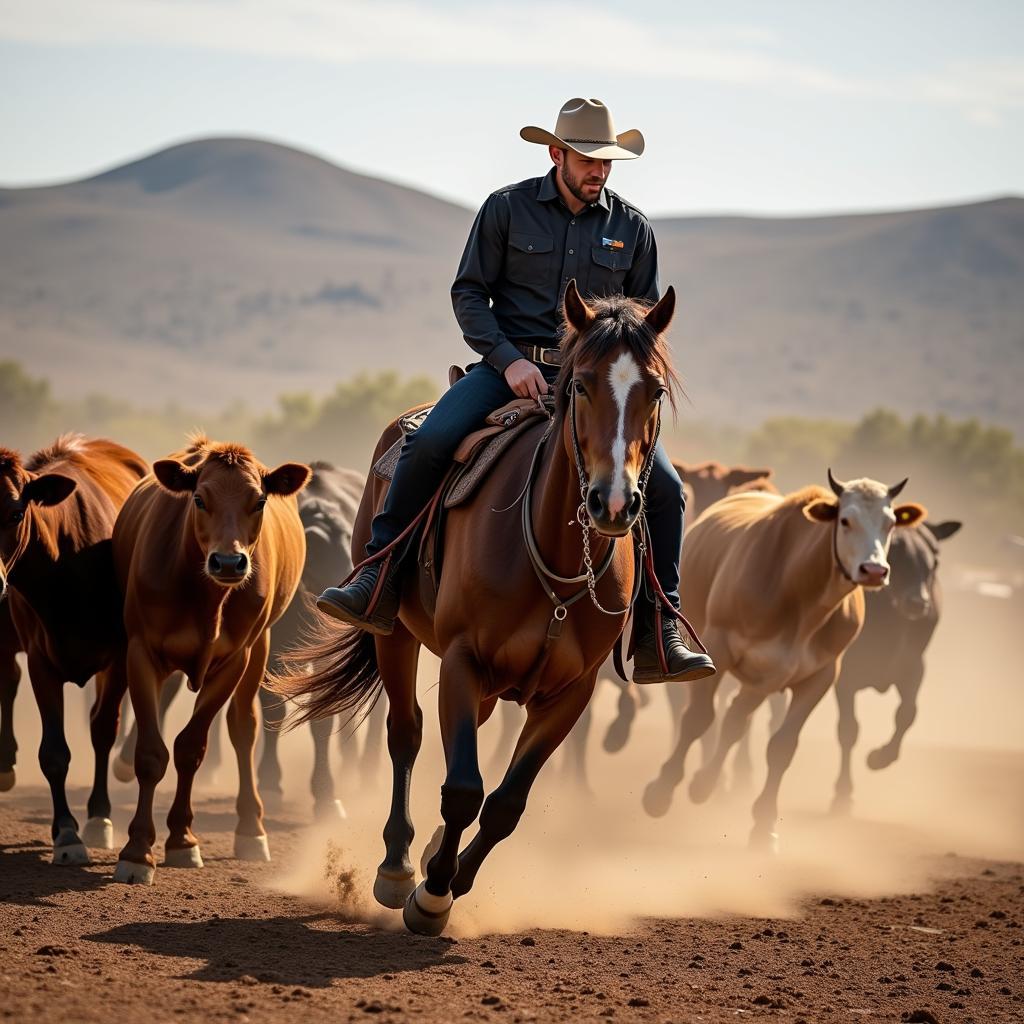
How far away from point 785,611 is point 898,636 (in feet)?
12.7

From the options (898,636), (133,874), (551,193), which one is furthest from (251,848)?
(898,636)

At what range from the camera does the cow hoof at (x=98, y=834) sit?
9.41 meters

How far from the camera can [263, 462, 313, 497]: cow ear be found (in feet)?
29.6

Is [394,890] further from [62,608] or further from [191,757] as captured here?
[62,608]

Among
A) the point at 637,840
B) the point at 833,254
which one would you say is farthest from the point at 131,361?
the point at 637,840

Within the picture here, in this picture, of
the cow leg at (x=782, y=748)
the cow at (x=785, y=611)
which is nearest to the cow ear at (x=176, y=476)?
the cow at (x=785, y=611)

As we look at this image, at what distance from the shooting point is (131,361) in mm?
123188

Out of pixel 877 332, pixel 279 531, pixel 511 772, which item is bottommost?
pixel 511 772

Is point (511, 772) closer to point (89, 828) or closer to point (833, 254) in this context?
point (89, 828)

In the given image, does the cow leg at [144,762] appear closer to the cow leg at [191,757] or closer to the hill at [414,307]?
the cow leg at [191,757]

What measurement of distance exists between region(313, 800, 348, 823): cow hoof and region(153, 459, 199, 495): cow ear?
3633 mm

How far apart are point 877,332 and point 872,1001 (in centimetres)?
13133

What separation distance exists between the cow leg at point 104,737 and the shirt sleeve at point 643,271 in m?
3.79

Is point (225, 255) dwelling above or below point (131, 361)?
above
